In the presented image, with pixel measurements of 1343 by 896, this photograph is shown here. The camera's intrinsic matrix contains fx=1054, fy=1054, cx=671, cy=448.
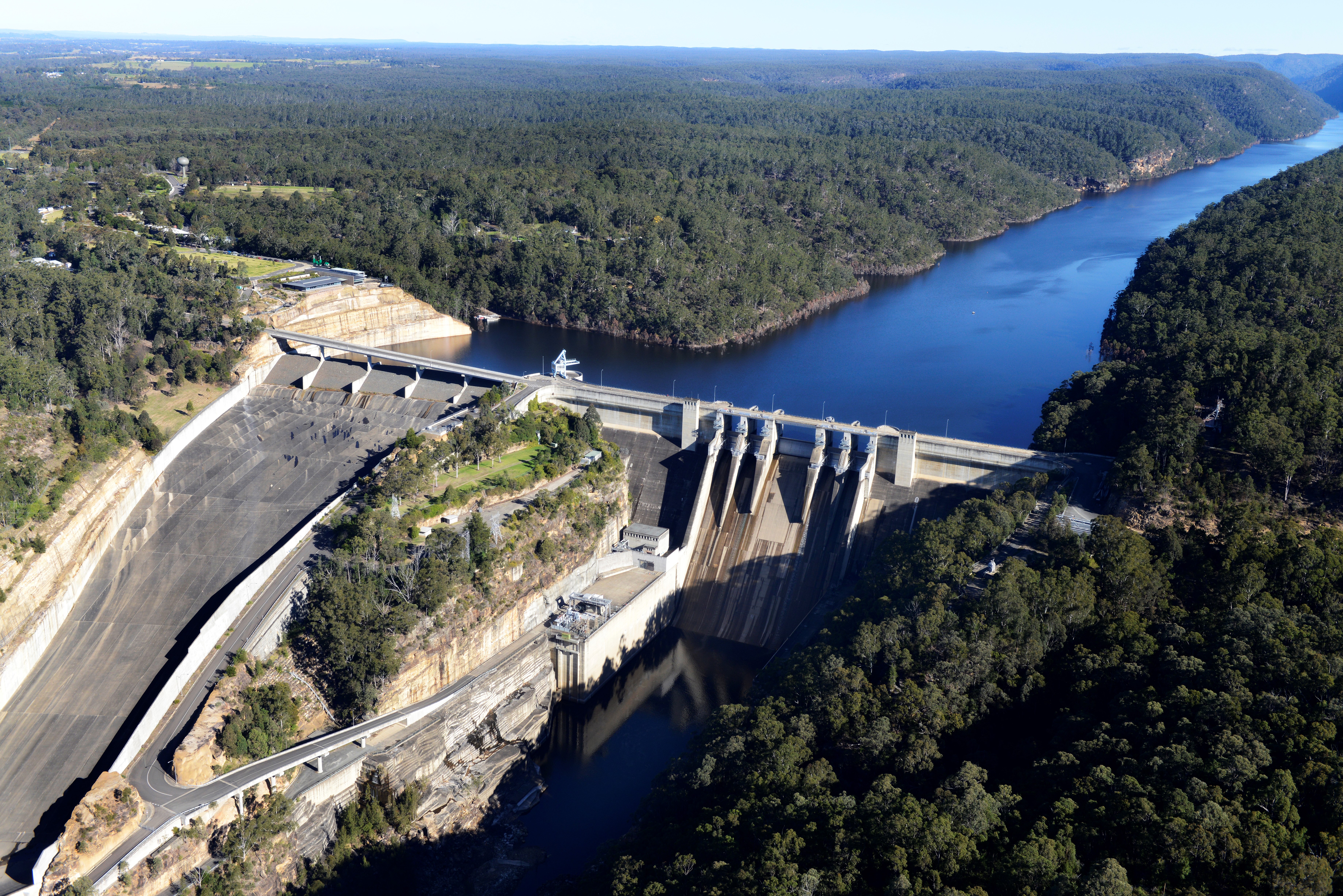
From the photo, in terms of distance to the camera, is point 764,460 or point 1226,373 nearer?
point 1226,373

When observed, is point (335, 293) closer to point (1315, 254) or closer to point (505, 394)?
point (505, 394)

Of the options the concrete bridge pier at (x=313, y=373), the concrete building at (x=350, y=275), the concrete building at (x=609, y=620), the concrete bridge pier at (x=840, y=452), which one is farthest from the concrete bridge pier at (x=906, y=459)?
the concrete building at (x=350, y=275)

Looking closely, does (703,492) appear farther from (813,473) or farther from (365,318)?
(365,318)

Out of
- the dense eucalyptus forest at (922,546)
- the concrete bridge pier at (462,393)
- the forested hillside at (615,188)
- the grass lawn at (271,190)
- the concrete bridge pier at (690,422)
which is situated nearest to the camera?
the dense eucalyptus forest at (922,546)

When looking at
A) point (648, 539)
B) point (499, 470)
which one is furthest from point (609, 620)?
point (499, 470)

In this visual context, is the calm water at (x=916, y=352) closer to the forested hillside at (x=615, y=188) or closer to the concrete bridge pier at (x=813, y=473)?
the forested hillside at (x=615, y=188)
